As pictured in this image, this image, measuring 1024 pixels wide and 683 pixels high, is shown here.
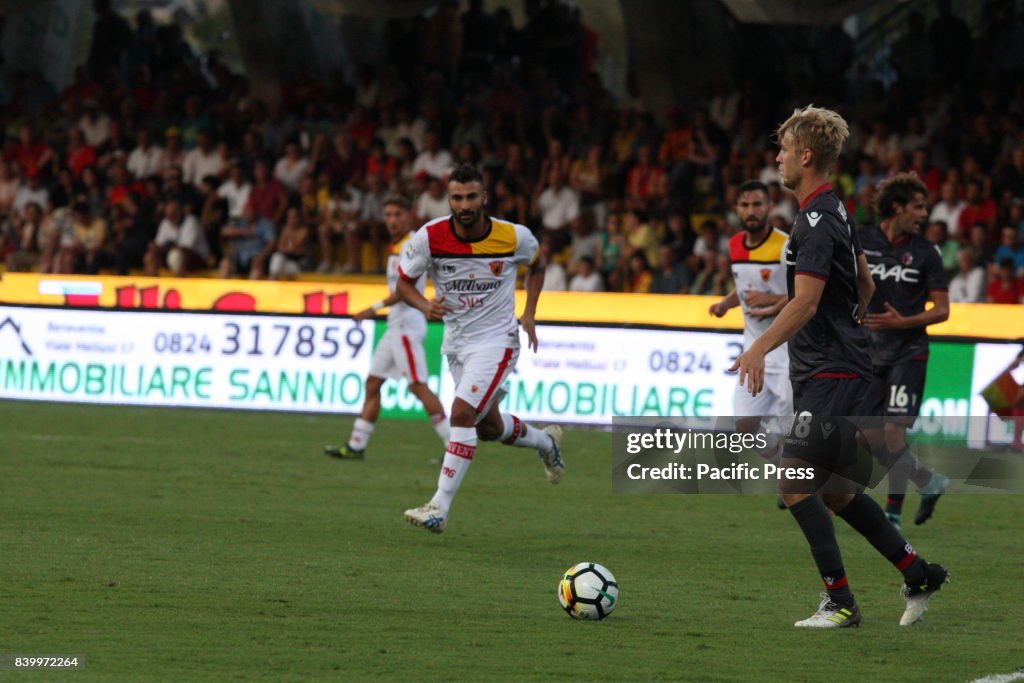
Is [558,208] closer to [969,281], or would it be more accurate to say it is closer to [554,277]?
[554,277]

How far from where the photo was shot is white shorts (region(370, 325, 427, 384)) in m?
14.4

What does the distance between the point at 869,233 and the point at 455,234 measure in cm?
256

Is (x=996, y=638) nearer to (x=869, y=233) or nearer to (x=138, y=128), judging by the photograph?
(x=869, y=233)

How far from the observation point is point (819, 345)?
23.5 ft

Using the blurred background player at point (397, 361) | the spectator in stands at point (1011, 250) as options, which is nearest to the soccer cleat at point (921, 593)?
the blurred background player at point (397, 361)

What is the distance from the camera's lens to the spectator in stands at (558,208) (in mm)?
22172

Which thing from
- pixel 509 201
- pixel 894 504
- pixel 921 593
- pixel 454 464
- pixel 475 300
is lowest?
pixel 921 593

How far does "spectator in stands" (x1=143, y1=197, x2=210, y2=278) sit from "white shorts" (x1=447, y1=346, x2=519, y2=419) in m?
13.8

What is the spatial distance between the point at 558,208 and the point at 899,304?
487 inches

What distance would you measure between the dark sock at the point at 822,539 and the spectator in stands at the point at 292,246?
16558 mm

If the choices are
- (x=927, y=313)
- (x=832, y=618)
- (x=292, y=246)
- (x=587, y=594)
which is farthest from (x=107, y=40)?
(x=832, y=618)

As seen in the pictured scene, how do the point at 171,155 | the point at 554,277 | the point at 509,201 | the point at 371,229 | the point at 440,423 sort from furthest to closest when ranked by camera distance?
the point at 171,155
the point at 371,229
the point at 509,201
the point at 554,277
the point at 440,423

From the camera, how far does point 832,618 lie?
23.8 ft

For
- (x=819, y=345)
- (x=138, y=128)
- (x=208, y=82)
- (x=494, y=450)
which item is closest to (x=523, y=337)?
(x=494, y=450)
